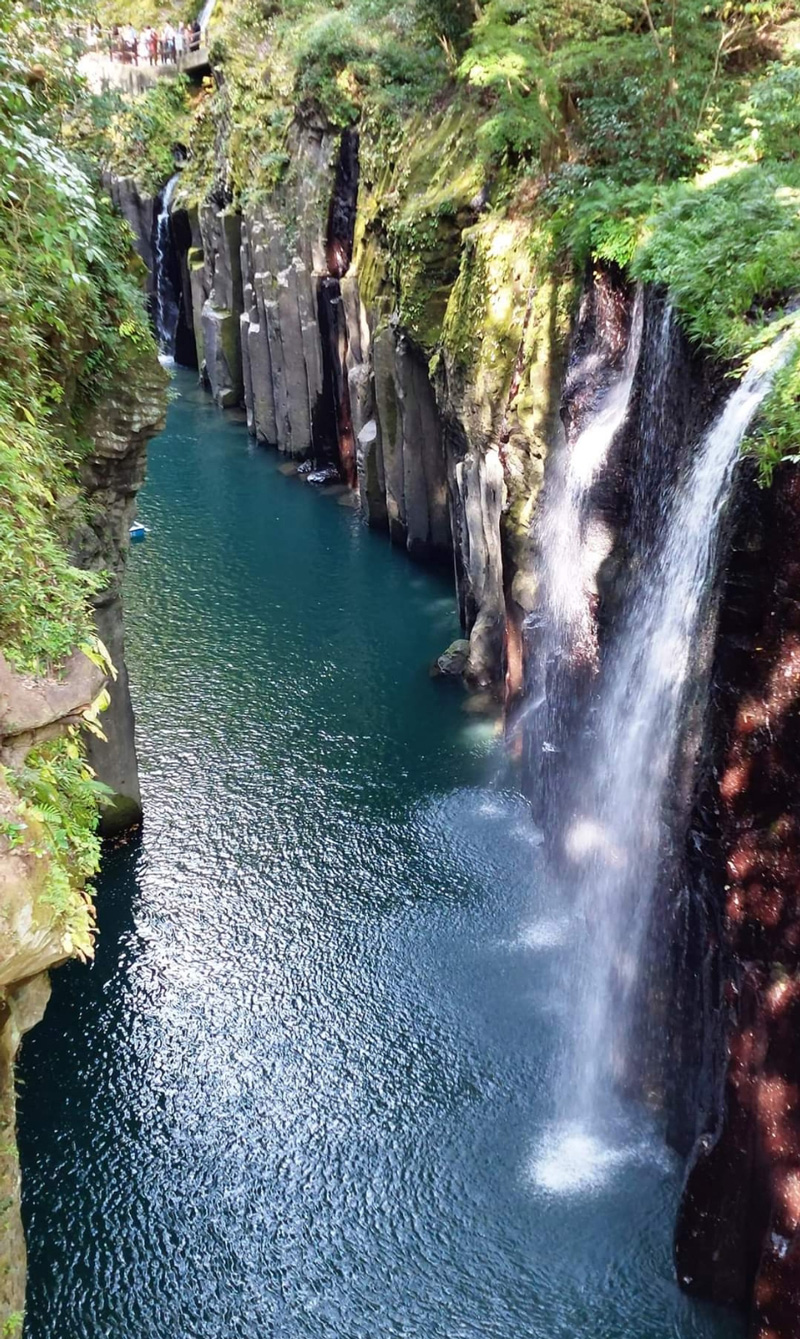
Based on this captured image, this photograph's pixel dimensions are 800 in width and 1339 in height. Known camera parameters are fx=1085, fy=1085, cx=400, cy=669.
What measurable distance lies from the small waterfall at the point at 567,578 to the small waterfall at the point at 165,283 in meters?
28.0

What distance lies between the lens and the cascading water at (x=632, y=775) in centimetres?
971

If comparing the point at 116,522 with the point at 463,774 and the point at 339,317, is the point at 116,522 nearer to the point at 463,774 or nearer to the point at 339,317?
the point at 463,774

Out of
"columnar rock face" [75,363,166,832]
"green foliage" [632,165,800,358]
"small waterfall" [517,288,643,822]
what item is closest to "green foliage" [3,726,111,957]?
"columnar rock face" [75,363,166,832]

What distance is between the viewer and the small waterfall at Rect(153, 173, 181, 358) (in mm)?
38531

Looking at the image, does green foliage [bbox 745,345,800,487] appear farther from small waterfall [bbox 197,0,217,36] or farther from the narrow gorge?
small waterfall [bbox 197,0,217,36]

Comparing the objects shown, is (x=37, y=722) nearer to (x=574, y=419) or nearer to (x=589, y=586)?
(x=589, y=586)

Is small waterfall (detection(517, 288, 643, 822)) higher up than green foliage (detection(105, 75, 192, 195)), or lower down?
lower down

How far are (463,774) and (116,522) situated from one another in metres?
6.28

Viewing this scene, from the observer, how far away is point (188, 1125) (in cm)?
1080

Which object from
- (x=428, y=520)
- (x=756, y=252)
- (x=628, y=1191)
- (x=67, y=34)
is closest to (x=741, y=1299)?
(x=628, y=1191)

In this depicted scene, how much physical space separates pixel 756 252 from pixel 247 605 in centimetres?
1383

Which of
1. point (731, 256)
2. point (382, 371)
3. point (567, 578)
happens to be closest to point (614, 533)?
point (567, 578)

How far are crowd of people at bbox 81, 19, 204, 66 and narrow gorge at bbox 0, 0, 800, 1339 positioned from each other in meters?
20.6

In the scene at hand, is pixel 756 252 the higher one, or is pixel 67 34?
pixel 67 34
